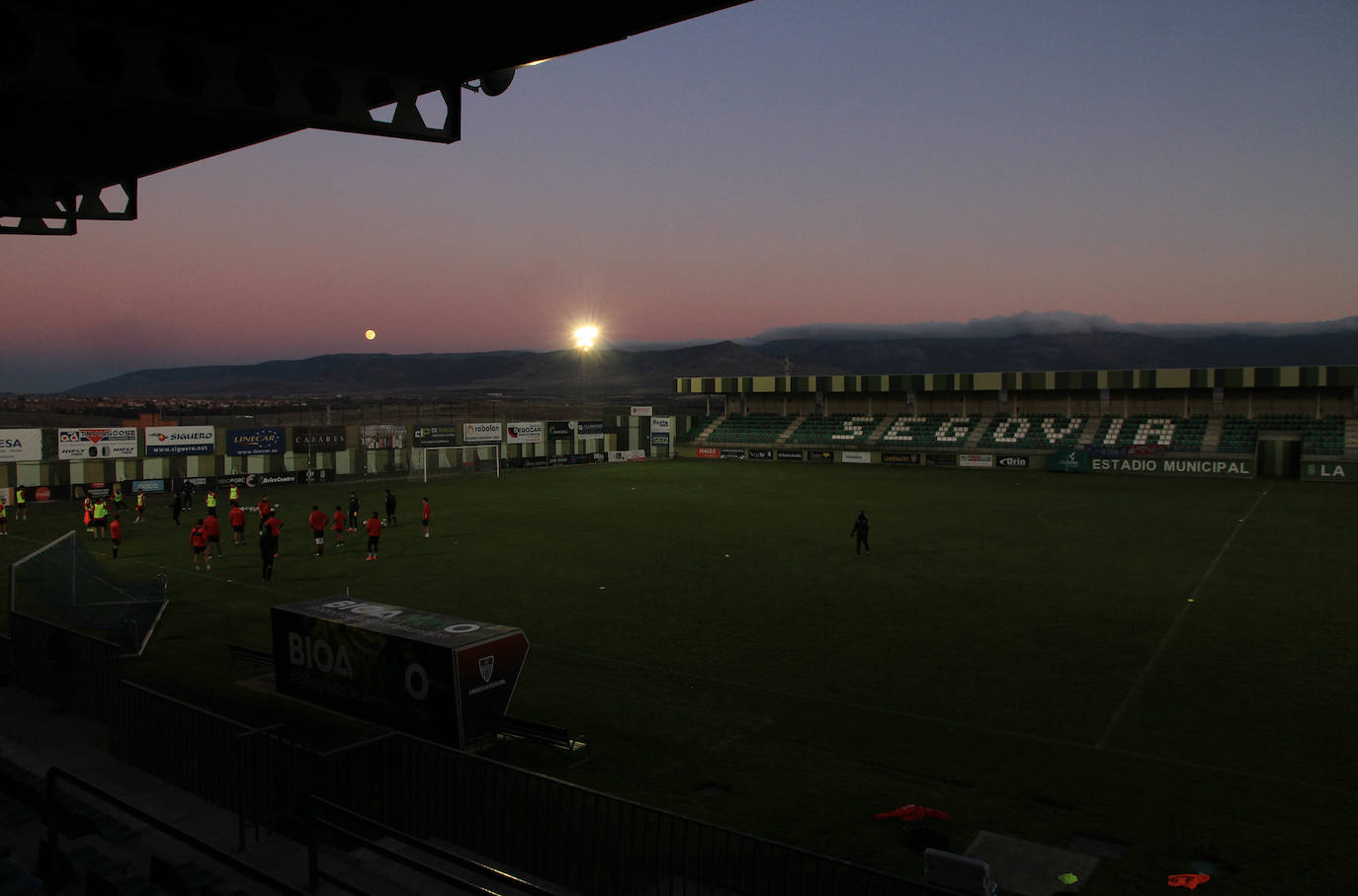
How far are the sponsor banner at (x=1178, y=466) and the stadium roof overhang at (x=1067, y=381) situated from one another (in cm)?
593

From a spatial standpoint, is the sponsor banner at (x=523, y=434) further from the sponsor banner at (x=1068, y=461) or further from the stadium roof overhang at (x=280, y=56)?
the stadium roof overhang at (x=280, y=56)

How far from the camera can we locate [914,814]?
9336mm

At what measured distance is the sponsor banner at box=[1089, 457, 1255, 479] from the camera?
52.5m

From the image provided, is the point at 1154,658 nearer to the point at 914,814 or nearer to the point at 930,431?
the point at 914,814

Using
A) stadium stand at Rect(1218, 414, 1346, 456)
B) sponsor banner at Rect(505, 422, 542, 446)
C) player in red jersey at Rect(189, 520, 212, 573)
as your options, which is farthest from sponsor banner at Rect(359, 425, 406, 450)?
stadium stand at Rect(1218, 414, 1346, 456)

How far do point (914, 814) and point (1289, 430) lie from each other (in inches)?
2306

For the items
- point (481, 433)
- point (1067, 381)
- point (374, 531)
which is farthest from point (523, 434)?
point (1067, 381)

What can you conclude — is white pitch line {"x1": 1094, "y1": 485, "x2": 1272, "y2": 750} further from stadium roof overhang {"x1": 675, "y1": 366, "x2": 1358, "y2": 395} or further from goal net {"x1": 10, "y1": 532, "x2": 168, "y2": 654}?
stadium roof overhang {"x1": 675, "y1": 366, "x2": 1358, "y2": 395}

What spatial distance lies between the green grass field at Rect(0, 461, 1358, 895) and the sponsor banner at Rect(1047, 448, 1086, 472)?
77.2 ft

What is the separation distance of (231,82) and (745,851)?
9.36 m

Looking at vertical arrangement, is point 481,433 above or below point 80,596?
above

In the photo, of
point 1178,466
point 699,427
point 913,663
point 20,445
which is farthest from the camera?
point 699,427

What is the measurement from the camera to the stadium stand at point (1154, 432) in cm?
5740

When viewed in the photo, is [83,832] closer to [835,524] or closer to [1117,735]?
[1117,735]
